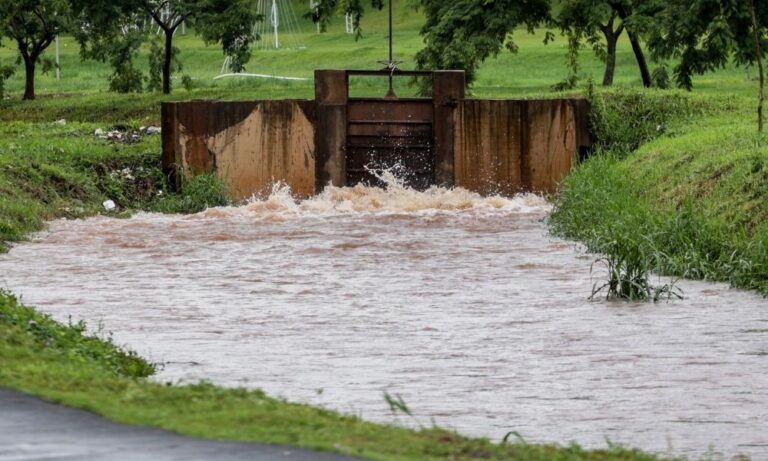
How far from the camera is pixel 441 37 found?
33.5 metres

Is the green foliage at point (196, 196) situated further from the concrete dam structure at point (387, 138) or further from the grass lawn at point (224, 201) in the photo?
the concrete dam structure at point (387, 138)

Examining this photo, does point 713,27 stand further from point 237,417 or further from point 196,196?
point 237,417

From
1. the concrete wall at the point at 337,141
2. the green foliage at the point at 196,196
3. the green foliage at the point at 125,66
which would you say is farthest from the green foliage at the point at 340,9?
the green foliage at the point at 196,196

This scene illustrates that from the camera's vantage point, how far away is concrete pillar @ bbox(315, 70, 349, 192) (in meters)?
25.9

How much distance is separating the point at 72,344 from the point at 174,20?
3084 centimetres

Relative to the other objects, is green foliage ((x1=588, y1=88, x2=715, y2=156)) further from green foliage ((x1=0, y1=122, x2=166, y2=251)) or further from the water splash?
green foliage ((x1=0, y1=122, x2=166, y2=251))

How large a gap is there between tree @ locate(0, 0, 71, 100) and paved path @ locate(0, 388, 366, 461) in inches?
1279

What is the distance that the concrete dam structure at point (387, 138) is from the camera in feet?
84.6

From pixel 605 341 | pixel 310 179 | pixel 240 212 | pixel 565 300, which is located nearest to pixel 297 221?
pixel 240 212

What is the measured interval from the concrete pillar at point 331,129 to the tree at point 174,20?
11328 mm

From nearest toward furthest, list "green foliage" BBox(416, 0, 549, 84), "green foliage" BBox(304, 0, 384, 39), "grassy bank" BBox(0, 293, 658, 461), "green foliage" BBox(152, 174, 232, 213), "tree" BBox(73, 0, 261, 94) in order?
"grassy bank" BBox(0, 293, 658, 461)
"green foliage" BBox(152, 174, 232, 213)
"green foliage" BBox(416, 0, 549, 84)
"green foliage" BBox(304, 0, 384, 39)
"tree" BBox(73, 0, 261, 94)

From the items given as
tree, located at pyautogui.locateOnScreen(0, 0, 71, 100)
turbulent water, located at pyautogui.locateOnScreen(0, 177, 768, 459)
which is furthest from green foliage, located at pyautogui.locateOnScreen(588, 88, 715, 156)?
tree, located at pyautogui.locateOnScreen(0, 0, 71, 100)

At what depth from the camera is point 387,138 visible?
85.5 ft

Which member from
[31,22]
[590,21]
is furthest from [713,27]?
[31,22]
